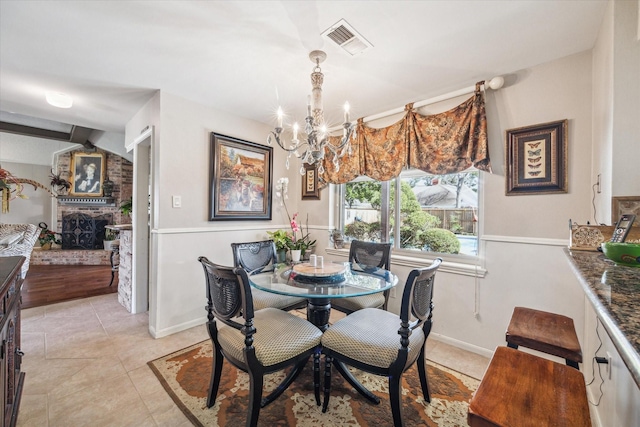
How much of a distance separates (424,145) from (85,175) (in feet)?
25.2

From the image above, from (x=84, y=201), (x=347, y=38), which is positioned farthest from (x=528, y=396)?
(x=84, y=201)

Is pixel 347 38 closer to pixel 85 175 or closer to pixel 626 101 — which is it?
pixel 626 101

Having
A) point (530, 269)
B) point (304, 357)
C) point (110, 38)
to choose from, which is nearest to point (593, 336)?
point (530, 269)

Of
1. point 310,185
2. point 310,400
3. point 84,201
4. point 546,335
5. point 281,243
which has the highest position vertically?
point 310,185

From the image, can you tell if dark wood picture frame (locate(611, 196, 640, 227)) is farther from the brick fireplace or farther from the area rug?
the brick fireplace

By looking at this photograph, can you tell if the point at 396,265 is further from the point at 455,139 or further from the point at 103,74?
the point at 103,74

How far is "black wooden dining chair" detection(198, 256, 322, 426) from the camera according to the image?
1371mm

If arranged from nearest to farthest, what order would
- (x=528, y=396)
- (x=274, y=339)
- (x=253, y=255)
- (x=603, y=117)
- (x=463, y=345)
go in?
(x=528, y=396) < (x=274, y=339) < (x=603, y=117) < (x=463, y=345) < (x=253, y=255)

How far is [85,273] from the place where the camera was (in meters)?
5.25

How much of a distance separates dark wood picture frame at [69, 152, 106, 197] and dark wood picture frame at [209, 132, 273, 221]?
17.6 feet

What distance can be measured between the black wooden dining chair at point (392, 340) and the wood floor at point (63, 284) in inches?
160

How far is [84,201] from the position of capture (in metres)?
6.45

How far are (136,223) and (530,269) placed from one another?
3.95m

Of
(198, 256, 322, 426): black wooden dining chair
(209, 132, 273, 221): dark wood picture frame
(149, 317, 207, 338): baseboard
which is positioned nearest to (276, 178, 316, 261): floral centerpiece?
(209, 132, 273, 221): dark wood picture frame
